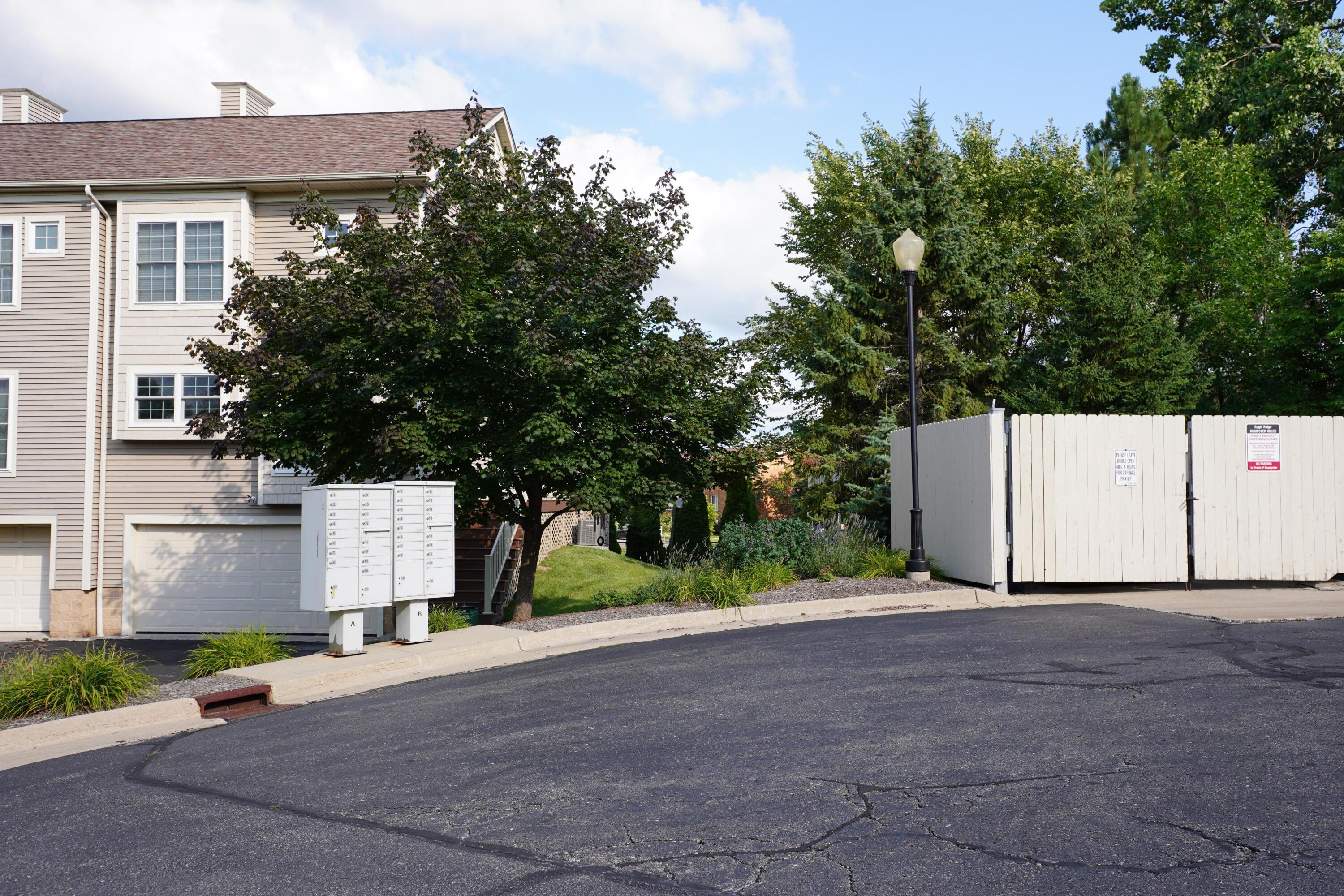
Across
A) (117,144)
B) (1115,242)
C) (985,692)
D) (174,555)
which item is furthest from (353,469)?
(1115,242)

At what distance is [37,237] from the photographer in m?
21.1

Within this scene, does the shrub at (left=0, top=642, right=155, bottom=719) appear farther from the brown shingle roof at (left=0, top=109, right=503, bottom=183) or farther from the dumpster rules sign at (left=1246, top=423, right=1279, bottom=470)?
the dumpster rules sign at (left=1246, top=423, right=1279, bottom=470)

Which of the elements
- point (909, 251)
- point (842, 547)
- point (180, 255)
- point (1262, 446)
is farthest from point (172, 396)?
point (1262, 446)

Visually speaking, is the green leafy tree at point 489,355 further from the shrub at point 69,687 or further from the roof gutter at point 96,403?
the roof gutter at point 96,403

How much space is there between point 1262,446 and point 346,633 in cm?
1192

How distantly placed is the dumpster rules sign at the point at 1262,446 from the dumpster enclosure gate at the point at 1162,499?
1 cm

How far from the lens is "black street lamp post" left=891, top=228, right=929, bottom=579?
1370 centimetres

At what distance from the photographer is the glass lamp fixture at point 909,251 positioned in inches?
565

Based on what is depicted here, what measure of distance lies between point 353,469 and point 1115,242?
20.4 m

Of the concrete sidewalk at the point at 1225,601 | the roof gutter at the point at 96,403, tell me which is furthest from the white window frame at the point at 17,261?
the concrete sidewalk at the point at 1225,601

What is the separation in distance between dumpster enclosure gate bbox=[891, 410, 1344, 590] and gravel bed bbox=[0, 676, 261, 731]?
9.37 meters

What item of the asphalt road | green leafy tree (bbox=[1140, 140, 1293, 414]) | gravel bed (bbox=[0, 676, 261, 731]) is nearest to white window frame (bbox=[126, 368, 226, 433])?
gravel bed (bbox=[0, 676, 261, 731])

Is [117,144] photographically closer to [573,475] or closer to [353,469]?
[353,469]

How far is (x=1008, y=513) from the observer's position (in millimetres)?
12977
